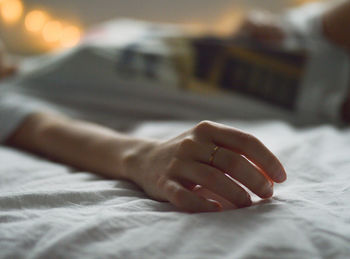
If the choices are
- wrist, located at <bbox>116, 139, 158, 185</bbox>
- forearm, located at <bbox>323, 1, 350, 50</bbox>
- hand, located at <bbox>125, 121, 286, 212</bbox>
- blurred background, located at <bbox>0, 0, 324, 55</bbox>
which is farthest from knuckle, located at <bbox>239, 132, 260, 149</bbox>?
blurred background, located at <bbox>0, 0, 324, 55</bbox>

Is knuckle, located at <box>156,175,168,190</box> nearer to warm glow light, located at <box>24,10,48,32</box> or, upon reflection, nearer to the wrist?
the wrist

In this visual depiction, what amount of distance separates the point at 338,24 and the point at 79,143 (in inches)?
29.2

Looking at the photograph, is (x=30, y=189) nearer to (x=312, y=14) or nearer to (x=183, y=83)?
(x=183, y=83)

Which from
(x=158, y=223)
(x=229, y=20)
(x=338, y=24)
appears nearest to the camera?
(x=158, y=223)

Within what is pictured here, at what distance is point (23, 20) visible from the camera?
141 centimetres

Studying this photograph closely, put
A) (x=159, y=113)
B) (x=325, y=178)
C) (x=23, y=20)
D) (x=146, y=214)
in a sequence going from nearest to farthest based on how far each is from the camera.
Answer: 1. (x=146, y=214)
2. (x=325, y=178)
3. (x=159, y=113)
4. (x=23, y=20)

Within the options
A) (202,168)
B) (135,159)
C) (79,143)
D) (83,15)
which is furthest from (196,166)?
(83,15)

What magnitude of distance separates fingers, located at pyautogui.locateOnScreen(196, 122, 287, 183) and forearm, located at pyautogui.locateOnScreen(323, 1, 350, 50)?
68 centimetres

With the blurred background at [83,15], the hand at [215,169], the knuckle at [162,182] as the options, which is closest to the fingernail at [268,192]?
the hand at [215,169]

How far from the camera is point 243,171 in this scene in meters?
0.38

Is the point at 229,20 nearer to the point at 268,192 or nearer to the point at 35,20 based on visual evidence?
the point at 35,20

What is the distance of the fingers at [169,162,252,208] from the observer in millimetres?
374

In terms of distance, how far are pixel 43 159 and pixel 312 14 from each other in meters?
0.85

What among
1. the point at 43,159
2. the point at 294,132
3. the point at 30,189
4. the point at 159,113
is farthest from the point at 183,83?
the point at 30,189
